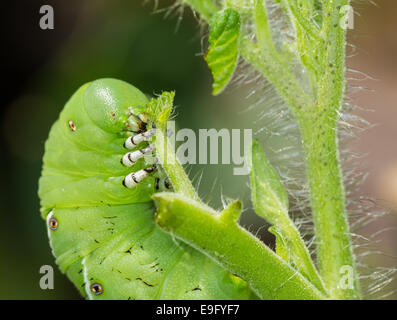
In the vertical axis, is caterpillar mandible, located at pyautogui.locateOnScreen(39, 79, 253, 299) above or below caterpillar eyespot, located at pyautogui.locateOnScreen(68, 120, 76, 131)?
below

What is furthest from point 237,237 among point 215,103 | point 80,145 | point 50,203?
point 215,103

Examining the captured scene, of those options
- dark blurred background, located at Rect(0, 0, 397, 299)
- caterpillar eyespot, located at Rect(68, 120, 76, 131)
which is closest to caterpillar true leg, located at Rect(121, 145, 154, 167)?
caterpillar eyespot, located at Rect(68, 120, 76, 131)

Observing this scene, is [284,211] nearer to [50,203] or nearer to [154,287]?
[154,287]

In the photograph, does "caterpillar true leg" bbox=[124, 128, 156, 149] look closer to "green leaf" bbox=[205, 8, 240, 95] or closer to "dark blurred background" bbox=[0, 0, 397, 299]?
"green leaf" bbox=[205, 8, 240, 95]

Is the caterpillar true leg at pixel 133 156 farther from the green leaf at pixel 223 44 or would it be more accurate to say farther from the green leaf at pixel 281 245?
the green leaf at pixel 281 245

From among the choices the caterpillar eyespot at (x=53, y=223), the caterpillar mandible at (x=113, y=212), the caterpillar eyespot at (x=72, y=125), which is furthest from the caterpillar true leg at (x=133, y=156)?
the caterpillar eyespot at (x=53, y=223)
